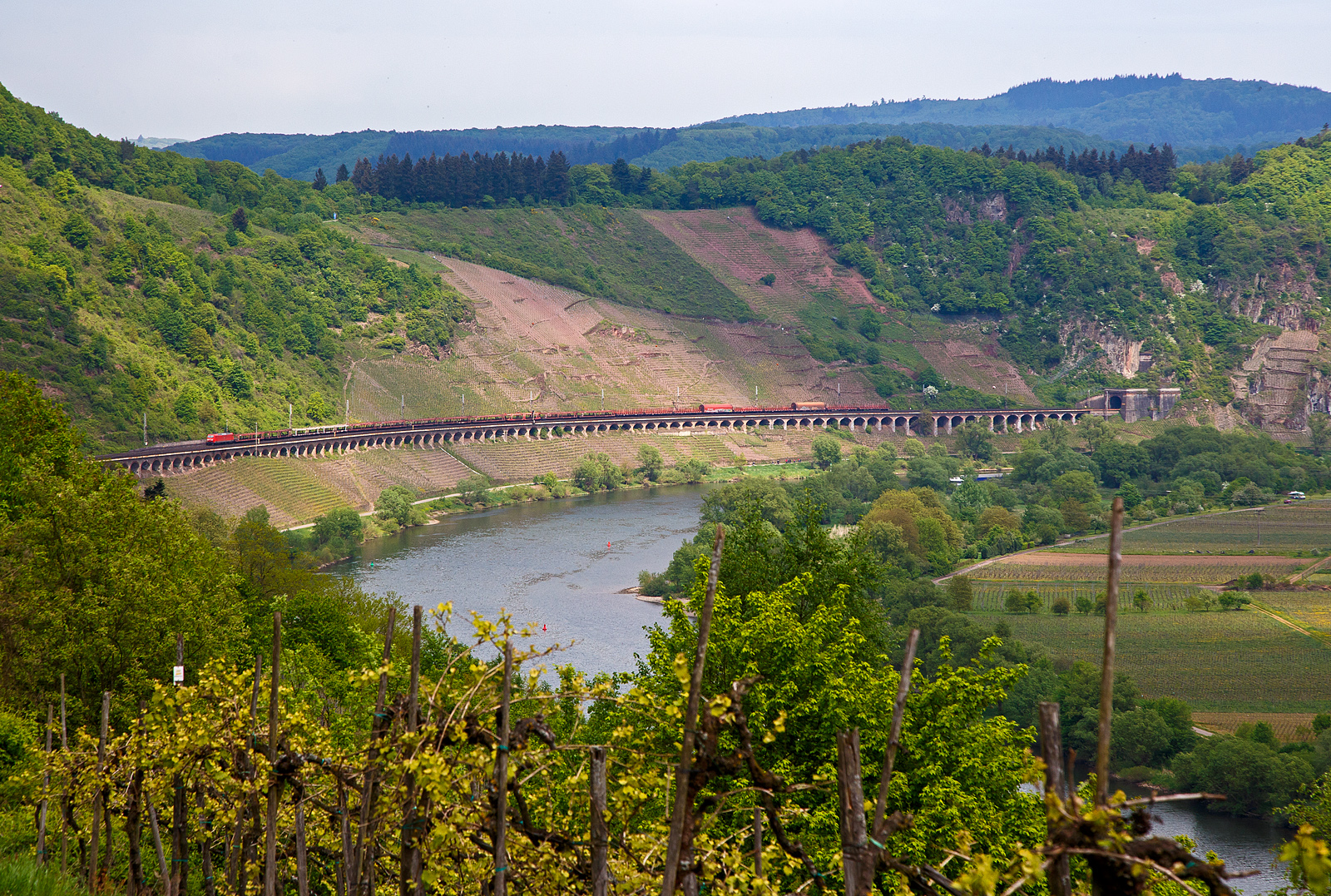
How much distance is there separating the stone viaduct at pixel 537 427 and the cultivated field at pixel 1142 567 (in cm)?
5298

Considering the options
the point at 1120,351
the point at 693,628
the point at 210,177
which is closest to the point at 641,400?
the point at 210,177

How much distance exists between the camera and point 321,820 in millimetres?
14758

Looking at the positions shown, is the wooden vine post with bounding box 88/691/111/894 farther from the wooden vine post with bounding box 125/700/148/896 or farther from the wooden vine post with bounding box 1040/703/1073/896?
the wooden vine post with bounding box 1040/703/1073/896

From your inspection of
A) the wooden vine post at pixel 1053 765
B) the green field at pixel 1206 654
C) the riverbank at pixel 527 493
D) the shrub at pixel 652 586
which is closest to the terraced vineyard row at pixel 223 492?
the riverbank at pixel 527 493

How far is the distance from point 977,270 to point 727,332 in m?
50.6

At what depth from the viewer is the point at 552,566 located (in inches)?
2982

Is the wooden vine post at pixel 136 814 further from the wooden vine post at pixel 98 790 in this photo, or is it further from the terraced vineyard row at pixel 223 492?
the terraced vineyard row at pixel 223 492

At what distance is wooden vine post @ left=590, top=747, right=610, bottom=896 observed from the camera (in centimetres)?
953

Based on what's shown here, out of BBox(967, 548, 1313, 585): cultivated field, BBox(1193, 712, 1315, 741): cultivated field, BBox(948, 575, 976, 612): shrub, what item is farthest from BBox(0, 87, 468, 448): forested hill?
BBox(1193, 712, 1315, 741): cultivated field

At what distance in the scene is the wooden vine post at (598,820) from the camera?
9531 mm

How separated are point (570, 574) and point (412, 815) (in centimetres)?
6280

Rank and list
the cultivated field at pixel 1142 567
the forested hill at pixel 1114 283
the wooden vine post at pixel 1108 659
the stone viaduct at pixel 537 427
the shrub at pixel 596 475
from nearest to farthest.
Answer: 1. the wooden vine post at pixel 1108 659
2. the cultivated field at pixel 1142 567
3. the stone viaduct at pixel 537 427
4. the shrub at pixel 596 475
5. the forested hill at pixel 1114 283

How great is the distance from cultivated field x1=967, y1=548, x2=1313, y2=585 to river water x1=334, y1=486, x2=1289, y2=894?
2136cm

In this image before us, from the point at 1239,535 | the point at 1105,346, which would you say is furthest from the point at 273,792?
the point at 1105,346
